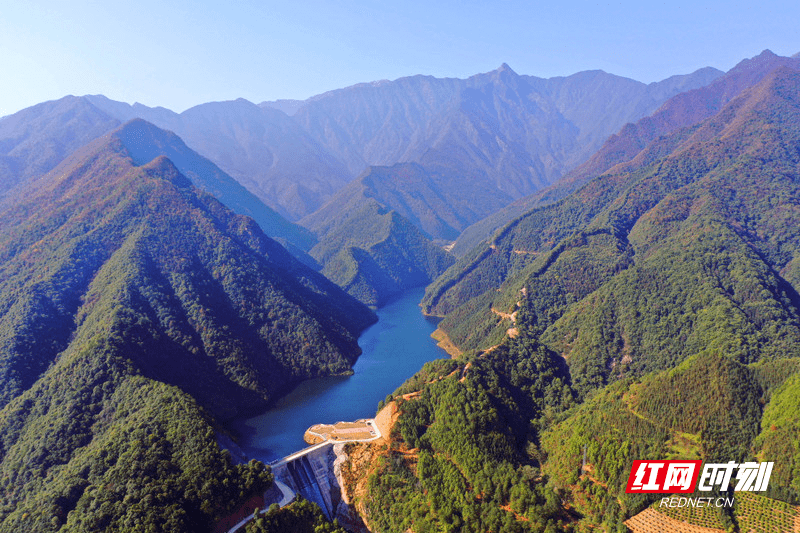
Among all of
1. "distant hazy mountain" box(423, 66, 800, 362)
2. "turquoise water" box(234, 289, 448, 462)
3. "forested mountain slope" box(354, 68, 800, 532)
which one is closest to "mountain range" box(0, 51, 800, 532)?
"forested mountain slope" box(354, 68, 800, 532)

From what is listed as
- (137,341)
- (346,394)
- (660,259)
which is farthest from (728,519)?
(137,341)

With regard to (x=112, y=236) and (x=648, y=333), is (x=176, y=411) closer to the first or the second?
(x=112, y=236)

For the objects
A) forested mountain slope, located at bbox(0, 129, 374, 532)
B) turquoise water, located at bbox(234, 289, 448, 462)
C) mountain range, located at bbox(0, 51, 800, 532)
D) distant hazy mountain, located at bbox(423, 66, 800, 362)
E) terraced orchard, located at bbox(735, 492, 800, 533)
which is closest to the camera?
terraced orchard, located at bbox(735, 492, 800, 533)

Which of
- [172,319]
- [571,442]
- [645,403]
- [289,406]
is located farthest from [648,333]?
[172,319]

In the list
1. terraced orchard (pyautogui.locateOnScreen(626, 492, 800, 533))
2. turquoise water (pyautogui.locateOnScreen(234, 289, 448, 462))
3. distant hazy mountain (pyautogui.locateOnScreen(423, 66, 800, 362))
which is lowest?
turquoise water (pyautogui.locateOnScreen(234, 289, 448, 462))

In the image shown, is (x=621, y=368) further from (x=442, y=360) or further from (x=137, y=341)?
(x=137, y=341)

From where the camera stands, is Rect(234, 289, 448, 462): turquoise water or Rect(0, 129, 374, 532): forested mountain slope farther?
Rect(234, 289, 448, 462): turquoise water

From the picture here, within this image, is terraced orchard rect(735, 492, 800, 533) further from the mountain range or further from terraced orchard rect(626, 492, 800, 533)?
the mountain range
